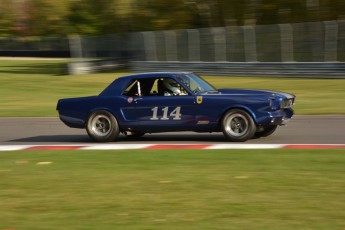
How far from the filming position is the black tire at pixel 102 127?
576 inches

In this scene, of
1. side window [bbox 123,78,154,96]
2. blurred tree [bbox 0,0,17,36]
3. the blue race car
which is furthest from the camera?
blurred tree [bbox 0,0,17,36]

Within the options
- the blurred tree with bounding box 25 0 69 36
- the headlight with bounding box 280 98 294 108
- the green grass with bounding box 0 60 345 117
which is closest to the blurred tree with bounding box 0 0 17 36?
the blurred tree with bounding box 25 0 69 36

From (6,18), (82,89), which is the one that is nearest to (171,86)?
(82,89)

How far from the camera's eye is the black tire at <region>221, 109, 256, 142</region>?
535 inches

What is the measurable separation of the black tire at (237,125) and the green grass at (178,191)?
1.63 m

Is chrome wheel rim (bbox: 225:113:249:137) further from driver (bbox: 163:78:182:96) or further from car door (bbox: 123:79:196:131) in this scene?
driver (bbox: 163:78:182:96)

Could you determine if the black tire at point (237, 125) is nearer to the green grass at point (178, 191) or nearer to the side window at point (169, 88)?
the side window at point (169, 88)

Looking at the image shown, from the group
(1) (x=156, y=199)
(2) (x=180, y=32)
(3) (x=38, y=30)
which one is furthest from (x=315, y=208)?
(3) (x=38, y=30)

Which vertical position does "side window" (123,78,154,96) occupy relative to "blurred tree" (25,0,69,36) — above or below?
below

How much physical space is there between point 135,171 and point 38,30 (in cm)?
6714

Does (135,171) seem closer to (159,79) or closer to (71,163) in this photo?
(71,163)

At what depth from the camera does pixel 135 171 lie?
10023mm

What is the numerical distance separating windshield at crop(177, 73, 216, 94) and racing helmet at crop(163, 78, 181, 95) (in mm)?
144

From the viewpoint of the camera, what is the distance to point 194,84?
1436cm
